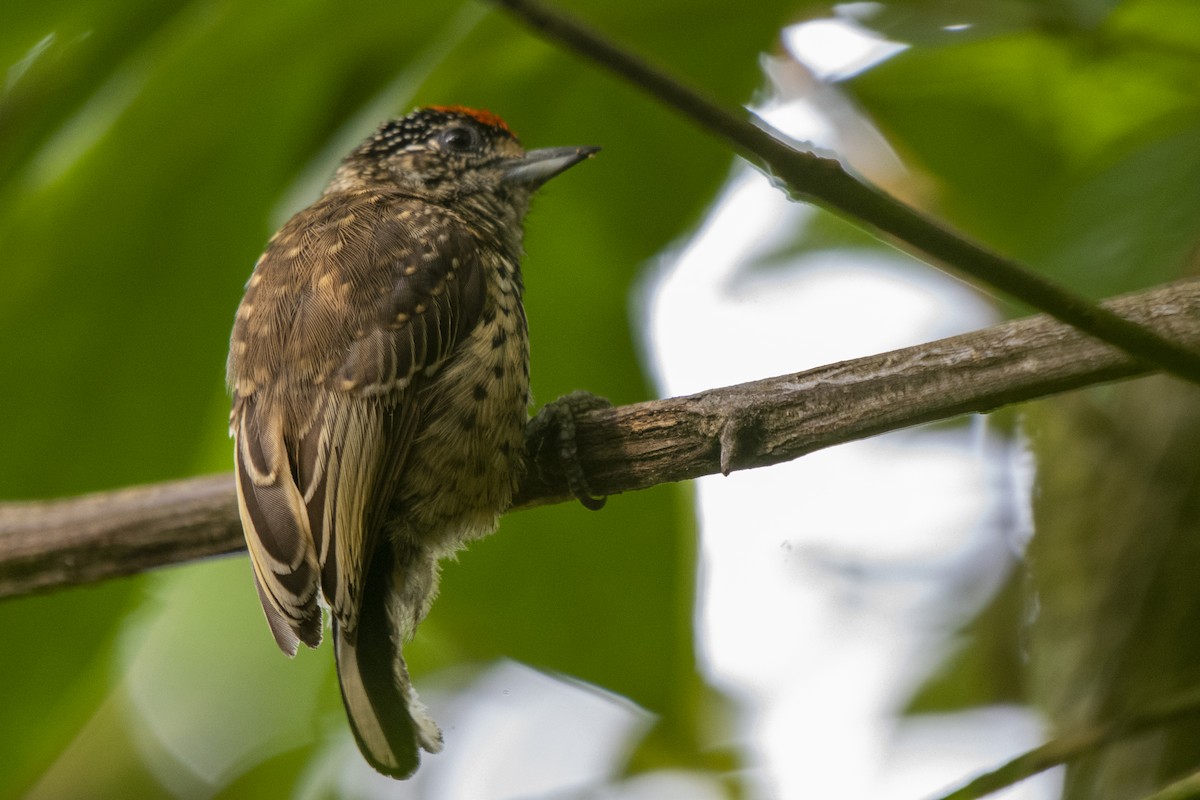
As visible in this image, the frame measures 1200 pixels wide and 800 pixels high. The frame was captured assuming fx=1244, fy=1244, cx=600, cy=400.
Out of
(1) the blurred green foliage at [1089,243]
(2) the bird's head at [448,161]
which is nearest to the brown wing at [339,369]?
(2) the bird's head at [448,161]

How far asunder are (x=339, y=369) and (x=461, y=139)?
Result: 1542 millimetres

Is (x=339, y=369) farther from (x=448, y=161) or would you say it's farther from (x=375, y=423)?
(x=448, y=161)

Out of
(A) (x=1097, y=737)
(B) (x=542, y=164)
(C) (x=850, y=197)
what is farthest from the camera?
(B) (x=542, y=164)

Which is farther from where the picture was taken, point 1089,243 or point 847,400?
point 1089,243

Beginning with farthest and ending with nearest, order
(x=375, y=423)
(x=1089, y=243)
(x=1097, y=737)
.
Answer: (x=375, y=423)
(x=1089, y=243)
(x=1097, y=737)

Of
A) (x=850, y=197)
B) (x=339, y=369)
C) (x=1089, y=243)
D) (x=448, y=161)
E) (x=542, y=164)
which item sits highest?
(x=850, y=197)

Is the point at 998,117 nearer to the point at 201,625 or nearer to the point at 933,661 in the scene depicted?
the point at 933,661

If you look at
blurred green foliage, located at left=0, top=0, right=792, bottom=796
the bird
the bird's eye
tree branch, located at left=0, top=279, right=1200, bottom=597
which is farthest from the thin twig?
the bird's eye

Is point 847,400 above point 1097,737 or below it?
above

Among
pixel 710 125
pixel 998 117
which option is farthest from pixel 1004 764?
pixel 998 117

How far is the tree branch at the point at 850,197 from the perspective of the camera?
50.8 inches

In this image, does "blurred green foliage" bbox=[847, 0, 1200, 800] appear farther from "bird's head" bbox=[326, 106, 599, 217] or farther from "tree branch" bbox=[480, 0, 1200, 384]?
"bird's head" bbox=[326, 106, 599, 217]

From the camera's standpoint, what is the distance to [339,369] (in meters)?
2.92

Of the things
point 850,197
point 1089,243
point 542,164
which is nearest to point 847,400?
point 1089,243
